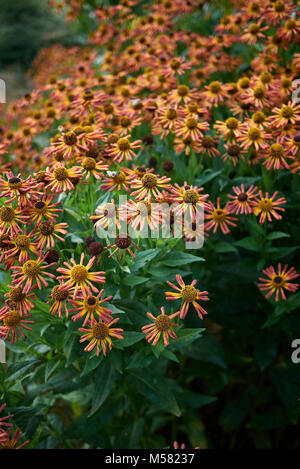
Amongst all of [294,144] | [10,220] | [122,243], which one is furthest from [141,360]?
[294,144]

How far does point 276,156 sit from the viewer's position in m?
1.67

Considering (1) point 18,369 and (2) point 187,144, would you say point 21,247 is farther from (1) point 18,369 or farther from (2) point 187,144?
(2) point 187,144

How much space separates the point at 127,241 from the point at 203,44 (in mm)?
1777

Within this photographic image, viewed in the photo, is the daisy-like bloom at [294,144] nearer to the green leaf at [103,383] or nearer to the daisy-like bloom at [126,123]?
the daisy-like bloom at [126,123]

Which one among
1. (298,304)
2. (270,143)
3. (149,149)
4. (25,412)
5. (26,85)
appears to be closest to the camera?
(25,412)

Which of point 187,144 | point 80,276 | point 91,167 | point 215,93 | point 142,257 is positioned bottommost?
point 80,276

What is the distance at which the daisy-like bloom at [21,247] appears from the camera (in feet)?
4.24

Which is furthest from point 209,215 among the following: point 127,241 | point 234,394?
point 234,394

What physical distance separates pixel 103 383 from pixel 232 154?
1107mm

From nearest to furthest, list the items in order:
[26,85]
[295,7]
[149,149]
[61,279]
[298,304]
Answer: [61,279], [298,304], [149,149], [295,7], [26,85]

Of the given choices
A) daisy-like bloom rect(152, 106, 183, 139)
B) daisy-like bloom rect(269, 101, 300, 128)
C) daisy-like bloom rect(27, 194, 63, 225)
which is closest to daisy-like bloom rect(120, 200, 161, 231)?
daisy-like bloom rect(27, 194, 63, 225)

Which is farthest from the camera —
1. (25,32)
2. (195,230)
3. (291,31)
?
(25,32)

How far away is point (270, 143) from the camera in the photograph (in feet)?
5.89

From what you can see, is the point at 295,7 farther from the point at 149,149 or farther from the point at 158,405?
the point at 158,405
